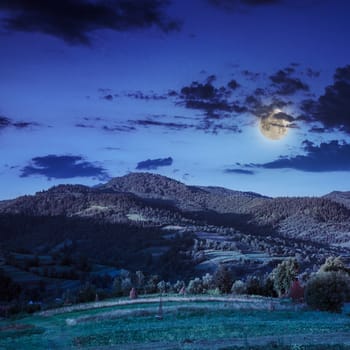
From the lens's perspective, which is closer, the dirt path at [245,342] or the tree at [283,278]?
the dirt path at [245,342]

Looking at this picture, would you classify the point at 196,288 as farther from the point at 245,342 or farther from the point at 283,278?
the point at 245,342

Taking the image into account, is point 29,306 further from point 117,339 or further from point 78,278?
point 78,278

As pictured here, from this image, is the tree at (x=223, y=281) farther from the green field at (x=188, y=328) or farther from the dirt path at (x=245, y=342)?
the dirt path at (x=245, y=342)

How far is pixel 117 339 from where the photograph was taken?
3666 cm

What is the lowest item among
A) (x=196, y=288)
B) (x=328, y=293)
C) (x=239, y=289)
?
(x=196, y=288)

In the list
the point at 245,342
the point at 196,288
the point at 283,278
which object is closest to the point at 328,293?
the point at 245,342

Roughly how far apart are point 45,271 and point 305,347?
6265 inches

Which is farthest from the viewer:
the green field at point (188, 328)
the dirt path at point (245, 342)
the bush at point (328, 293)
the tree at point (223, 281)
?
the tree at point (223, 281)

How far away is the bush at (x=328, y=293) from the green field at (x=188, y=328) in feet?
5.16

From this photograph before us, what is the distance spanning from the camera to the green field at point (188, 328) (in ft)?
113

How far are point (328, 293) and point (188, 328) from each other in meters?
18.2

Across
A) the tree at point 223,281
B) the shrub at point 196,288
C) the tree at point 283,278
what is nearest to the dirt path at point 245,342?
the tree at point 283,278

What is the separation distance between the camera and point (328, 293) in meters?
53.2

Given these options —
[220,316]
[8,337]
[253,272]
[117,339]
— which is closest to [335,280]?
[220,316]
